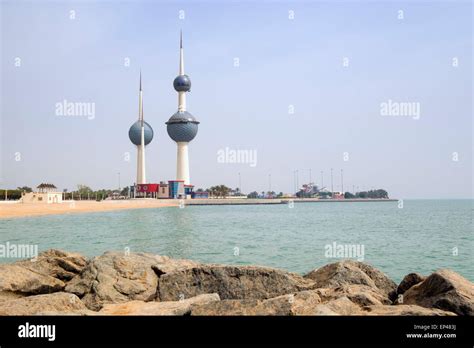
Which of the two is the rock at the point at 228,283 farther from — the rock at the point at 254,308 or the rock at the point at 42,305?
the rock at the point at 254,308

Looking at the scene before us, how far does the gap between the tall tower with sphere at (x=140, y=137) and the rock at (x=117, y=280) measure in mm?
164776

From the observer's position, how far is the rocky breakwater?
831 cm

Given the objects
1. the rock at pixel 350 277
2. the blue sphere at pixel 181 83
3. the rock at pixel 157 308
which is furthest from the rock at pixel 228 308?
the blue sphere at pixel 181 83

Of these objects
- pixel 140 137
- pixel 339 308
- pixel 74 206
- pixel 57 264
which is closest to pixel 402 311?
pixel 339 308

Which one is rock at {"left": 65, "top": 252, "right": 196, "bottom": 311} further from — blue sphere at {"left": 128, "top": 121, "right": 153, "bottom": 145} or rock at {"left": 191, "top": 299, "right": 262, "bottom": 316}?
blue sphere at {"left": 128, "top": 121, "right": 153, "bottom": 145}

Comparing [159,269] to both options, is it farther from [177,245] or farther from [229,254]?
[177,245]

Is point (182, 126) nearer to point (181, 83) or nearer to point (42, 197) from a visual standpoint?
point (181, 83)

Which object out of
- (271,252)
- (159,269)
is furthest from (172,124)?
(159,269)

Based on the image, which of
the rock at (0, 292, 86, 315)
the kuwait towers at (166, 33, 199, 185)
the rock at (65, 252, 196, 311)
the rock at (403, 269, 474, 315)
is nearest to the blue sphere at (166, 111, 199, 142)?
the kuwait towers at (166, 33, 199, 185)

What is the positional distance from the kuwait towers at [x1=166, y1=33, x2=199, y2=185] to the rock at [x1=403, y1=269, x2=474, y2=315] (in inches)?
6241

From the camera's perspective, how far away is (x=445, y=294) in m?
9.21

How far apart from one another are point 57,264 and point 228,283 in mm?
5643

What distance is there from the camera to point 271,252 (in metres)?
28.9
